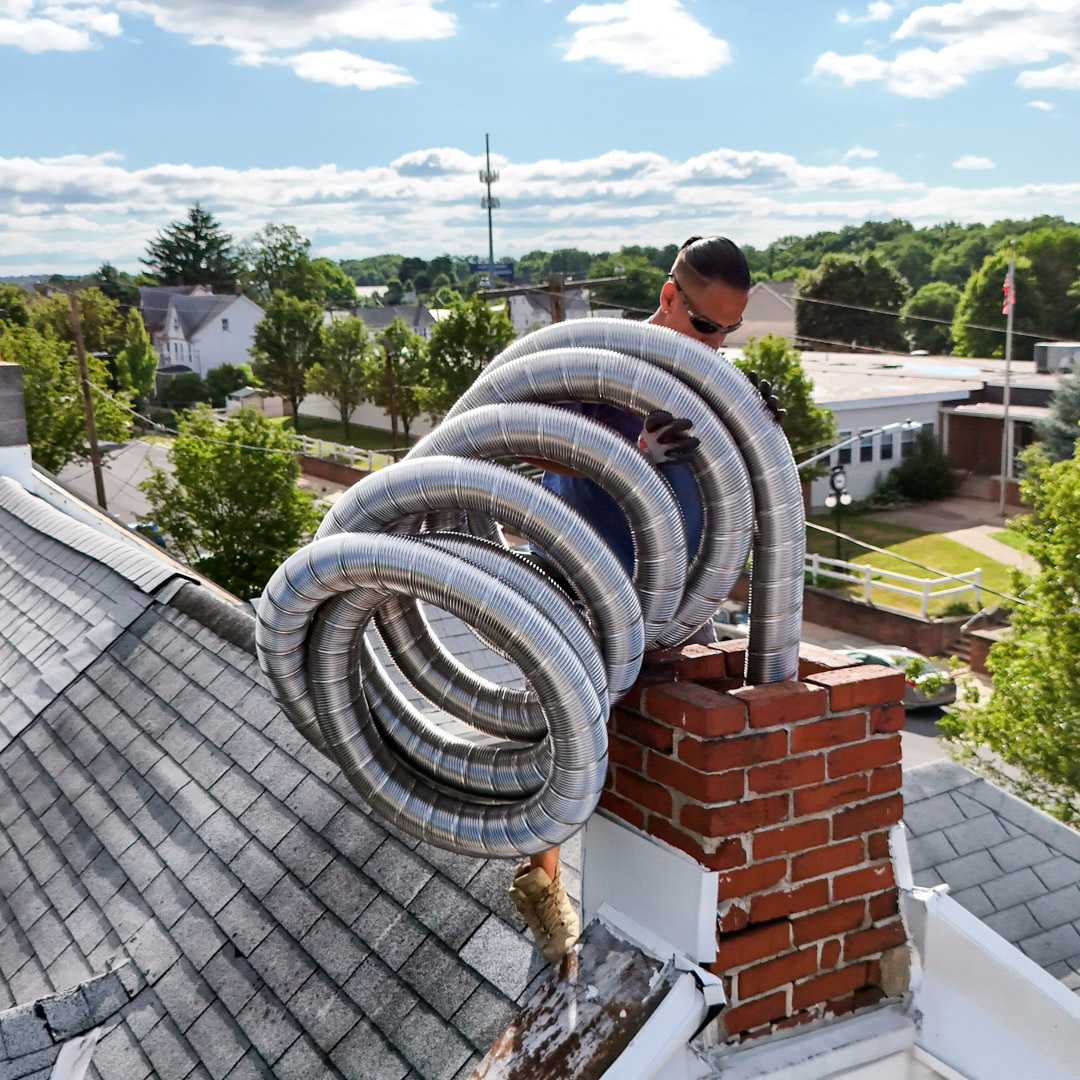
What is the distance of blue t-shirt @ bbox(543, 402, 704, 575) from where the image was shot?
3.21 meters

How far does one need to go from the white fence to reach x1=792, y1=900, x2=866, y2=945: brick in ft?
72.2

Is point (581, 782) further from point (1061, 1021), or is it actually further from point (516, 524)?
point (1061, 1021)

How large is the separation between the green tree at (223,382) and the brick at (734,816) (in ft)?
214

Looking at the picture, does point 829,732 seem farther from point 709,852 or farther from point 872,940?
point 872,940

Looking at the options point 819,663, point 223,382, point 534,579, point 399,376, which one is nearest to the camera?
point 534,579

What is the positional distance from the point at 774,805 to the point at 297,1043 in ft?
5.82

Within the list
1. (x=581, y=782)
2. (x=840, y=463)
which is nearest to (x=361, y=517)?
(x=581, y=782)

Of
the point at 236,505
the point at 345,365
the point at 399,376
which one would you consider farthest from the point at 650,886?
the point at 345,365

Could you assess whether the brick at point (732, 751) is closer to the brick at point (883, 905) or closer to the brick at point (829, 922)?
the brick at point (829, 922)

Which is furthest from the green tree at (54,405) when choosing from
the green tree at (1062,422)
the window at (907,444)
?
the green tree at (1062,422)

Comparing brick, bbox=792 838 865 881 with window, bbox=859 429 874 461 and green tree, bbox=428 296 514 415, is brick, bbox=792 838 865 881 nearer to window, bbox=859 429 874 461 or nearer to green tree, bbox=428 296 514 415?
window, bbox=859 429 874 461

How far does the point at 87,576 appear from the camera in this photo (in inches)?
337

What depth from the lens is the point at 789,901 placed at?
298 cm

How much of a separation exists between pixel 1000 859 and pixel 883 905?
3.46m
